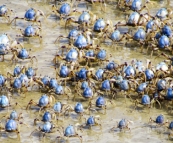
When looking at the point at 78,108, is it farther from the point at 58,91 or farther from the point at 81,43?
the point at 81,43

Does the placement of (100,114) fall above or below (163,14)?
below

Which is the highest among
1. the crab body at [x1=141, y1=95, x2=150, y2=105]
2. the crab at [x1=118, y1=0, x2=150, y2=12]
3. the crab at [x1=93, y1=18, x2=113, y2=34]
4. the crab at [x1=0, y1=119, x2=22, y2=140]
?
the crab at [x1=118, y1=0, x2=150, y2=12]

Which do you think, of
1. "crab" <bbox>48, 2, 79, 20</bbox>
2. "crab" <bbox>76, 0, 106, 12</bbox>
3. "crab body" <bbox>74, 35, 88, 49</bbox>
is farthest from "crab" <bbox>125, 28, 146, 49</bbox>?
"crab" <bbox>76, 0, 106, 12</bbox>

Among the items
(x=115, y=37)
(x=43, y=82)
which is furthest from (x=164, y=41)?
(x=43, y=82)

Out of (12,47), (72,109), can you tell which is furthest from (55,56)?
(72,109)

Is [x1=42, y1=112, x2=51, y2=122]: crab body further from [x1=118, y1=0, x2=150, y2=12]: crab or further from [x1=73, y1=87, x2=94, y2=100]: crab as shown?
[x1=118, y1=0, x2=150, y2=12]: crab

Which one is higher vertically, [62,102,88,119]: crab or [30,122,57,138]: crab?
[62,102,88,119]: crab

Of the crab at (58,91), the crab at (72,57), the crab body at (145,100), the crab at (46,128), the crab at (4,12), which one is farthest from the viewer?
the crab at (4,12)

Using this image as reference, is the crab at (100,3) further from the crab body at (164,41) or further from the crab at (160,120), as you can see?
the crab at (160,120)

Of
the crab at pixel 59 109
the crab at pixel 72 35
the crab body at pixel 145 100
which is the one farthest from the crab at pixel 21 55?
the crab body at pixel 145 100

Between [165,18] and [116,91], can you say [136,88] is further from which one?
[165,18]

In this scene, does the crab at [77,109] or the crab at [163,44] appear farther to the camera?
the crab at [163,44]
